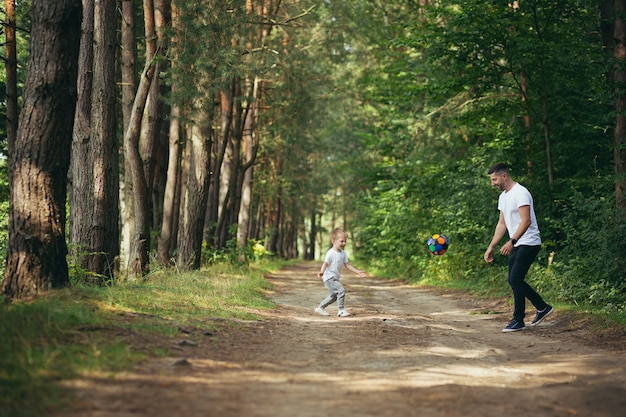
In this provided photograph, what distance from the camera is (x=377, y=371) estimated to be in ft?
20.7

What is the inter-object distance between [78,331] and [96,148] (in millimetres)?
7044

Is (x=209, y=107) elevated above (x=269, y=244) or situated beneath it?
elevated above

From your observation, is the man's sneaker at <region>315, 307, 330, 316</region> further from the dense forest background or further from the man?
the dense forest background

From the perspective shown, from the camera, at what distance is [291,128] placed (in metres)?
29.2

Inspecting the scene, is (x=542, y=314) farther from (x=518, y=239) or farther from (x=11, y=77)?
(x=11, y=77)

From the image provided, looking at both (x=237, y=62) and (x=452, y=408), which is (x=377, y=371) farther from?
(x=237, y=62)

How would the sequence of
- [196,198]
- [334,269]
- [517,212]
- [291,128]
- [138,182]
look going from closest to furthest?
[517,212], [334,269], [138,182], [196,198], [291,128]

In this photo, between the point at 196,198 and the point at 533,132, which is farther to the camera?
the point at 196,198

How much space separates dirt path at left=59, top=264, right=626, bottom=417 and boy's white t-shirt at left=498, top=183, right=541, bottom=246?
1.31m

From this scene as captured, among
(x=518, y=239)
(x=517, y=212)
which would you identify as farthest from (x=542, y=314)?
(x=517, y=212)

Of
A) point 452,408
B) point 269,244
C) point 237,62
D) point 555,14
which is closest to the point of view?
point 452,408

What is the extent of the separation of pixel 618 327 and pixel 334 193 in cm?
6062

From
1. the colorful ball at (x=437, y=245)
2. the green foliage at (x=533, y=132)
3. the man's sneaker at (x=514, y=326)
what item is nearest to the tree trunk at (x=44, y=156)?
the man's sneaker at (x=514, y=326)

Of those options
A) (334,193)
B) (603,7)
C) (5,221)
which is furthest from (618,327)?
(334,193)
